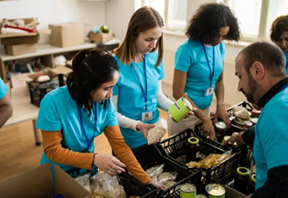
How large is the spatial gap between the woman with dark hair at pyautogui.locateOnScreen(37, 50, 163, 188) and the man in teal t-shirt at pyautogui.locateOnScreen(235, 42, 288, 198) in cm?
52

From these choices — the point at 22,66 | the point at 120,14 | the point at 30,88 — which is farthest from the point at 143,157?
the point at 120,14

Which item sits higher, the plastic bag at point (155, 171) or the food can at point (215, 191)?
the food can at point (215, 191)

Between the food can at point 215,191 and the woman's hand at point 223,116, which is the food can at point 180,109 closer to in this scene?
the food can at point 215,191

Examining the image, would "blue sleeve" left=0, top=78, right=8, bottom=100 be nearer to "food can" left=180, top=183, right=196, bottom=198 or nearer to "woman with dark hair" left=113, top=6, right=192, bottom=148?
"woman with dark hair" left=113, top=6, right=192, bottom=148

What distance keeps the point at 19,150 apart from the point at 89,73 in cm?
235

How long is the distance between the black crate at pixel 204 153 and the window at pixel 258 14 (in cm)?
198

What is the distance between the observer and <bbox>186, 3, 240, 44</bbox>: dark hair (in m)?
1.79

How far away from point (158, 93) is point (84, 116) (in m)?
0.60

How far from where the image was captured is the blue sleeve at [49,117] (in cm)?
128

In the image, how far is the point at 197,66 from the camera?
190cm

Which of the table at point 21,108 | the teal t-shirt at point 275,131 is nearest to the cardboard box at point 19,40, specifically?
the table at point 21,108

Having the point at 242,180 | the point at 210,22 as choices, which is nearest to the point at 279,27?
the point at 210,22

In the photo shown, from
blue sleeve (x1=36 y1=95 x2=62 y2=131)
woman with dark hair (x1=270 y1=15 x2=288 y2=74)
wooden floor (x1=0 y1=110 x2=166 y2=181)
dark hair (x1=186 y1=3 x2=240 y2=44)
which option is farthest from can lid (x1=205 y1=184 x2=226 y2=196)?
wooden floor (x1=0 y1=110 x2=166 y2=181)

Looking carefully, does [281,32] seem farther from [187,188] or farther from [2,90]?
[2,90]
